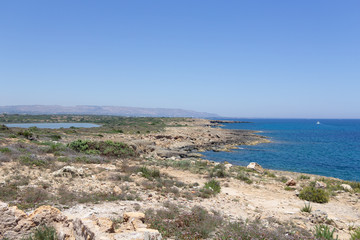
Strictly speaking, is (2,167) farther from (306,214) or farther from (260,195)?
(306,214)

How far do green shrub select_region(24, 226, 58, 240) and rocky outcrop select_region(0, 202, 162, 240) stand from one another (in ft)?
0.44

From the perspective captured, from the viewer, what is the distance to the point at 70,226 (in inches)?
233

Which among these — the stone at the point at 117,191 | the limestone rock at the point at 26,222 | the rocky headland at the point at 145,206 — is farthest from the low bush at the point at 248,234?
the stone at the point at 117,191

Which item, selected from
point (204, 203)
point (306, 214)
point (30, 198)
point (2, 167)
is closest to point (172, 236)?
point (204, 203)

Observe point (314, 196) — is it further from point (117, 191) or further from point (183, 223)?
point (117, 191)

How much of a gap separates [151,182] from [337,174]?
25087 millimetres

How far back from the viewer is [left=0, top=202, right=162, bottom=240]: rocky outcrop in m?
4.88

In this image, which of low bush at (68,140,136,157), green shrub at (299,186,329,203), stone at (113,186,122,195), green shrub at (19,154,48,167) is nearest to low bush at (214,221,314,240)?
stone at (113,186,122,195)

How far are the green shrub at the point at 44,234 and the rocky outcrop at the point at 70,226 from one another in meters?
0.13

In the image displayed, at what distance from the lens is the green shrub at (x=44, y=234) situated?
18.1ft

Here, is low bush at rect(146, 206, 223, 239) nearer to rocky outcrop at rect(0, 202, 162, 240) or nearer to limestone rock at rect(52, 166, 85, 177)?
rocky outcrop at rect(0, 202, 162, 240)

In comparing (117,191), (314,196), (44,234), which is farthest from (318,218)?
(44,234)

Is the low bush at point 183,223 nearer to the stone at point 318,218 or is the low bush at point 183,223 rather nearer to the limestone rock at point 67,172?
the stone at point 318,218

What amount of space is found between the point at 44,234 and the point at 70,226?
60 cm
